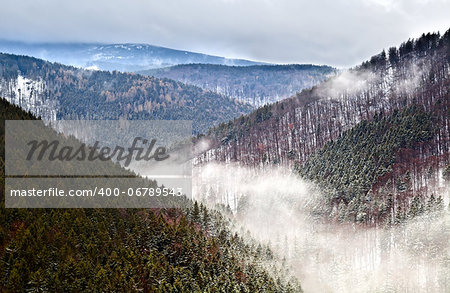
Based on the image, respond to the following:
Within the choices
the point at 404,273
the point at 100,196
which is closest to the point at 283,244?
the point at 404,273

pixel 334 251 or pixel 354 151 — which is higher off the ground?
pixel 354 151

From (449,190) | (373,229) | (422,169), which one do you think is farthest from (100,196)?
(422,169)

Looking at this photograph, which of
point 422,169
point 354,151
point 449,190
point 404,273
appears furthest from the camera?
point 354,151

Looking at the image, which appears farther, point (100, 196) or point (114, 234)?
point (100, 196)

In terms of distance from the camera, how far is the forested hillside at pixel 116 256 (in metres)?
54.1

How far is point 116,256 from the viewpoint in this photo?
6366 cm

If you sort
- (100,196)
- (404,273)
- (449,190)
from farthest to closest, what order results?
(449,190)
(404,273)
(100,196)

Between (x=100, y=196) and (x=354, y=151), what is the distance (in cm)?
14382

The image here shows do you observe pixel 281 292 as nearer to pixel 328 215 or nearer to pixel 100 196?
pixel 100 196

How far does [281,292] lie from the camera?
86.1 m

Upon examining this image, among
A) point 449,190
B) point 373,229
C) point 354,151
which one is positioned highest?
point 354,151

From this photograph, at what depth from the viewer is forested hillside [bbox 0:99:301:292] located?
54125 millimetres

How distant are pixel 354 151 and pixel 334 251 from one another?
72.1m

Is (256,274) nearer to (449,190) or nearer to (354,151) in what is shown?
(449,190)
